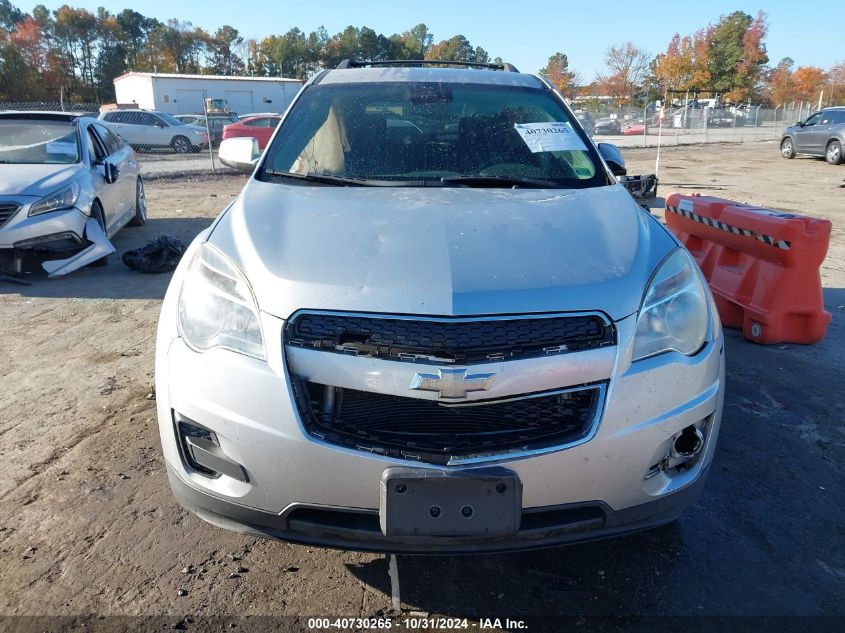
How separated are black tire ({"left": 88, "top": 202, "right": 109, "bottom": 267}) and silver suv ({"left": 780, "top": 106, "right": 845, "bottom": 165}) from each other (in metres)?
20.8

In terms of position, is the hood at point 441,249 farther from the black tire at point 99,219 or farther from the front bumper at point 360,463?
the black tire at point 99,219

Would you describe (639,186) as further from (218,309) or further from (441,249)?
(218,309)

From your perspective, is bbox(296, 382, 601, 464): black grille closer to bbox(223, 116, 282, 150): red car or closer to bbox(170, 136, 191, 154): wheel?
bbox(223, 116, 282, 150): red car

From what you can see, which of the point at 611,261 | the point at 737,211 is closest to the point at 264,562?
the point at 611,261

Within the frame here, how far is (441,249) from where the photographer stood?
2258mm

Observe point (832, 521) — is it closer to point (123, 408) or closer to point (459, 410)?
point (459, 410)

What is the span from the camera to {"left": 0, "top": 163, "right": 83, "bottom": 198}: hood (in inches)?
252

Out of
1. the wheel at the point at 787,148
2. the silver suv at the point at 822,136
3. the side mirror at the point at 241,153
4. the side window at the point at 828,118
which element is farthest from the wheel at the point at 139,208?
the wheel at the point at 787,148

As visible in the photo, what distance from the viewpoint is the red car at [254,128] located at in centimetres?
2065

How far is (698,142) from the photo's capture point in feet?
105

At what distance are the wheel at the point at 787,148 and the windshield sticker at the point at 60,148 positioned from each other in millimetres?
22275

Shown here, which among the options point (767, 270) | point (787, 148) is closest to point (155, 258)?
point (767, 270)

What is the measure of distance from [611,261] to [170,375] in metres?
1.53

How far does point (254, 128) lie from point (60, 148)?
49.0 ft
